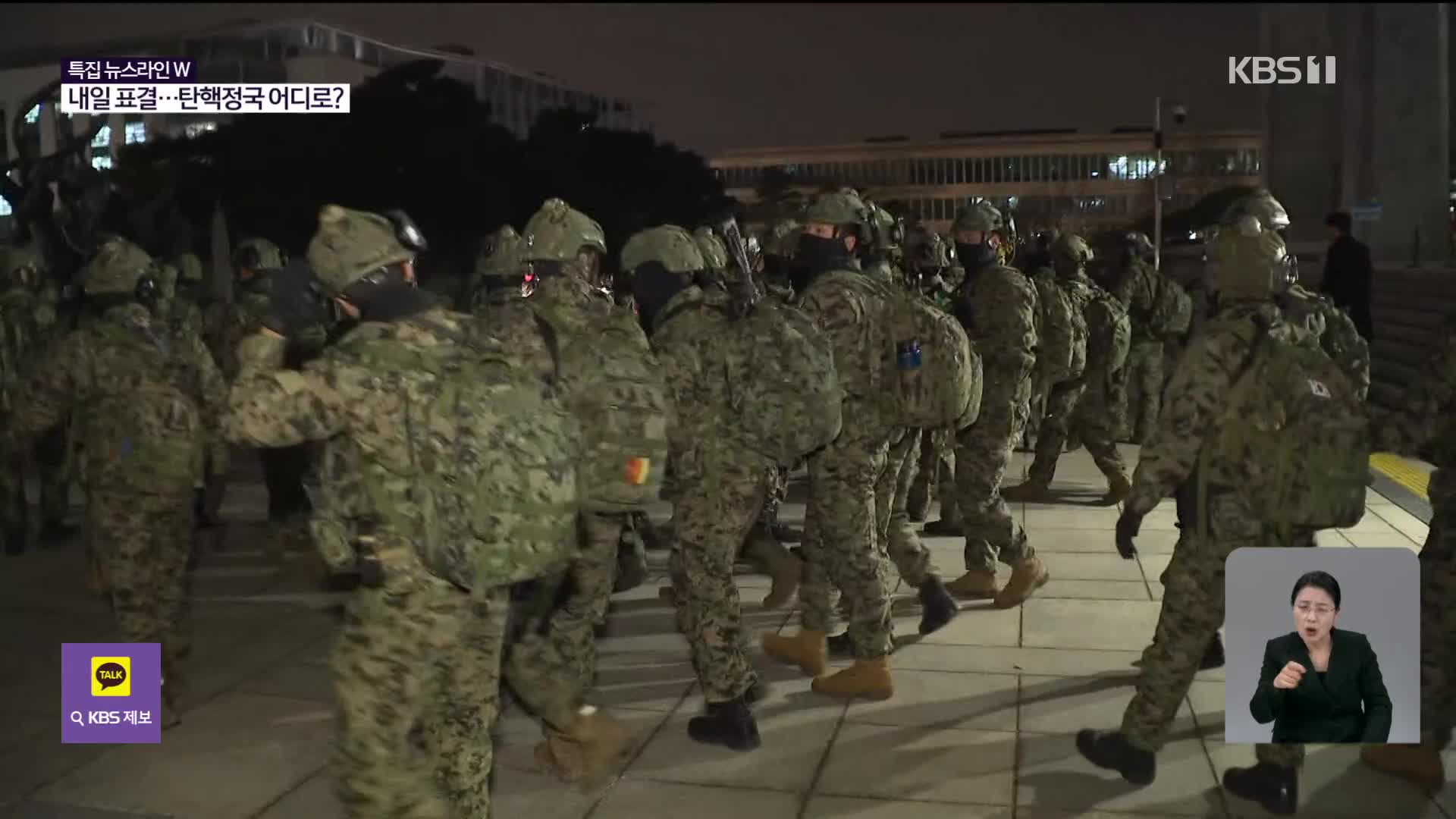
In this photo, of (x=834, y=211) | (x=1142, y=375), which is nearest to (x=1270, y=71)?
(x=1142, y=375)

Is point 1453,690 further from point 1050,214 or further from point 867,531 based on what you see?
point 1050,214

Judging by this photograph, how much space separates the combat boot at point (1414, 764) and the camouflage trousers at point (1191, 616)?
450 mm

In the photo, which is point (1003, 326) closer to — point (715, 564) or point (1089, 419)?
point (1089, 419)

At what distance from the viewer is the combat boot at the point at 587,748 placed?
4.06 meters

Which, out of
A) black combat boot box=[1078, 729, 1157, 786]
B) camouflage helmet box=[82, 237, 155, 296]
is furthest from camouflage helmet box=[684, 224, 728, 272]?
black combat boot box=[1078, 729, 1157, 786]

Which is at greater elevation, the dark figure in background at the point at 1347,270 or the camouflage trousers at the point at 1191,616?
the dark figure in background at the point at 1347,270

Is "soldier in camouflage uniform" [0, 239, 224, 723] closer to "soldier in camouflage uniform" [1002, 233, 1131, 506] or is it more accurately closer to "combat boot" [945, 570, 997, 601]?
"combat boot" [945, 570, 997, 601]

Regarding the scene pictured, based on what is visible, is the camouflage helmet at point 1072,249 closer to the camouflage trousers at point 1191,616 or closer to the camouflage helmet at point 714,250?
the camouflage helmet at point 714,250

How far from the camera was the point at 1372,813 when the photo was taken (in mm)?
3848

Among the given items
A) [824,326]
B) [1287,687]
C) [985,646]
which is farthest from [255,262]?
[1287,687]

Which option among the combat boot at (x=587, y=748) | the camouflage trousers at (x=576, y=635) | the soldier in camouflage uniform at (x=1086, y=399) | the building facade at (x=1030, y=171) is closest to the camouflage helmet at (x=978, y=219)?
the building facade at (x=1030, y=171)

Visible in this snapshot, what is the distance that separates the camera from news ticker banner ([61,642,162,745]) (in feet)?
15.6

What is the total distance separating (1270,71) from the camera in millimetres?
9234

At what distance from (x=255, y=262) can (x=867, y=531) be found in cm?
508
